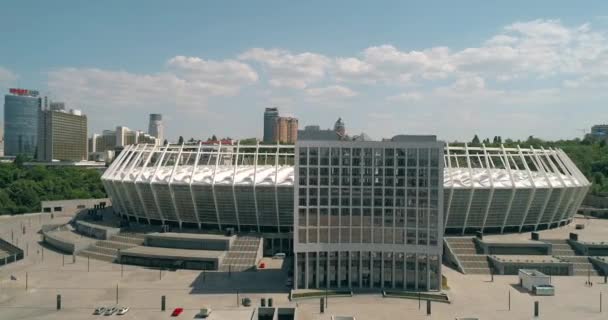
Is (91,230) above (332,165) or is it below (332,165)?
below

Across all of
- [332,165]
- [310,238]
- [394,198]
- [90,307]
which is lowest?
[90,307]

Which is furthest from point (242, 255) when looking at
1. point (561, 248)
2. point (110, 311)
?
point (561, 248)

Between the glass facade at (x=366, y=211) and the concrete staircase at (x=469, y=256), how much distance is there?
12.9m

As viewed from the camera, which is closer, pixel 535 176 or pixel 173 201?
pixel 173 201

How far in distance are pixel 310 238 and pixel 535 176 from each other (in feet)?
172

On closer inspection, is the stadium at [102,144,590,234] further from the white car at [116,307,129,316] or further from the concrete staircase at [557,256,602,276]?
the white car at [116,307,129,316]

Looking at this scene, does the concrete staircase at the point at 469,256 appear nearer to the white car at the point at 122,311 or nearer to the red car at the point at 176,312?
the red car at the point at 176,312

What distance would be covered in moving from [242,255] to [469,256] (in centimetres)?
3248

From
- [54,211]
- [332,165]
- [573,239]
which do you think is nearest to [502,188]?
[573,239]

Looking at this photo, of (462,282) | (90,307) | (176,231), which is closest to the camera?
(90,307)

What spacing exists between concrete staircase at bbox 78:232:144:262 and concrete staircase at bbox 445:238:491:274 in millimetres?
47737

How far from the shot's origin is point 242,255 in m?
69.6

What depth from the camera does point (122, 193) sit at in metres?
85.8

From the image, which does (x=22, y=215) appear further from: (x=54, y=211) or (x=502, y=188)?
(x=502, y=188)
